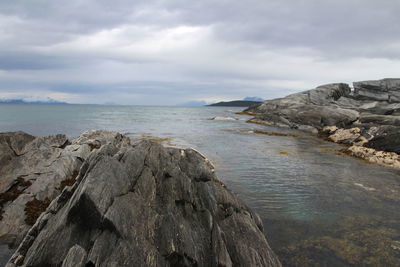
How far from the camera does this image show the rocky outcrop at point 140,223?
8.26 metres

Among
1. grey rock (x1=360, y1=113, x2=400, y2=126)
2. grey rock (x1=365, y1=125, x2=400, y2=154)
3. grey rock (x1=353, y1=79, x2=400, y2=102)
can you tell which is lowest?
grey rock (x1=365, y1=125, x2=400, y2=154)

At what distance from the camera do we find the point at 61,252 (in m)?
8.34

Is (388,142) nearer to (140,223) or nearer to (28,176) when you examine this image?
(140,223)

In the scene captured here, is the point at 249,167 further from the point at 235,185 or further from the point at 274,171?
the point at 235,185

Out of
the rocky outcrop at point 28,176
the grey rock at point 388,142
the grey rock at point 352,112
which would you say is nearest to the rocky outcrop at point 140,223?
the rocky outcrop at point 28,176

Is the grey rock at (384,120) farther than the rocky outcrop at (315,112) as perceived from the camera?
No

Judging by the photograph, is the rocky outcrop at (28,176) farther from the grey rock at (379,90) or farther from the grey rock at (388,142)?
the grey rock at (379,90)

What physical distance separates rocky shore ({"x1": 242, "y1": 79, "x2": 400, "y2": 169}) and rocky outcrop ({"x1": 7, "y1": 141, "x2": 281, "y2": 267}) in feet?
81.1

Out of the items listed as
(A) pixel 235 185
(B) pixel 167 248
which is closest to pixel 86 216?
(B) pixel 167 248

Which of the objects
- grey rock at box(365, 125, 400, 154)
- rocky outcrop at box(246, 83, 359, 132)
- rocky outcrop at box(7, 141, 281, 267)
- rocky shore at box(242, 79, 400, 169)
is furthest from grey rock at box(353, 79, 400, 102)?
rocky outcrop at box(7, 141, 281, 267)

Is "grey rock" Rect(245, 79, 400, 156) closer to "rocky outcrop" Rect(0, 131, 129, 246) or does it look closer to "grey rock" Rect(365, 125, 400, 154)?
"grey rock" Rect(365, 125, 400, 154)

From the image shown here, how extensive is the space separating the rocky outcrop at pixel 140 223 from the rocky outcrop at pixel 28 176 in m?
3.51

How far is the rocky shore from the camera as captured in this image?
3245 centimetres

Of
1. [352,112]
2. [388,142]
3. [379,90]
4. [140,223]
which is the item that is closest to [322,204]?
[140,223]
